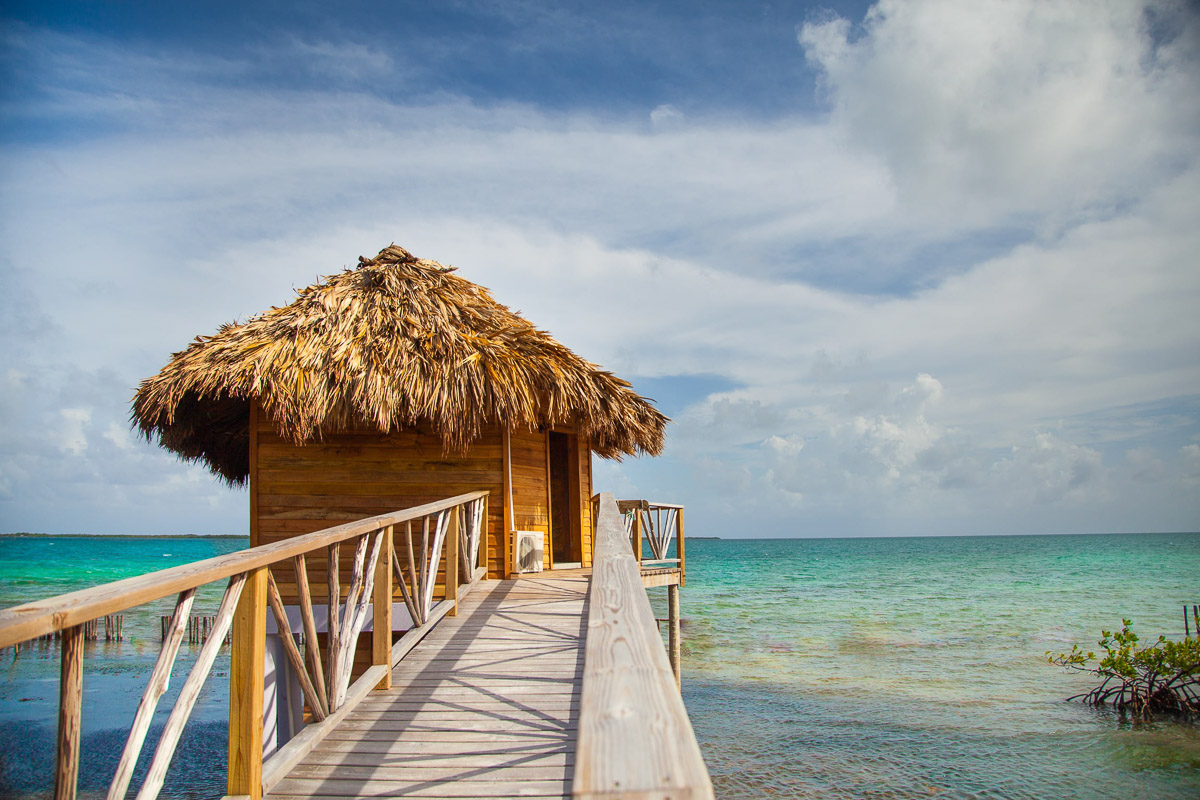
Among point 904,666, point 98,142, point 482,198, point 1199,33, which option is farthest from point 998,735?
point 1199,33

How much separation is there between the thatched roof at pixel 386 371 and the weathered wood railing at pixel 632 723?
5788mm

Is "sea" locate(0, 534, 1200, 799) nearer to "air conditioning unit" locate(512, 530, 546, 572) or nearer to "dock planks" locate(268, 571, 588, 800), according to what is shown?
"air conditioning unit" locate(512, 530, 546, 572)

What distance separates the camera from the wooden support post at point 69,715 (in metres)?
1.56

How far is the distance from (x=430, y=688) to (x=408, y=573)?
3.69 m

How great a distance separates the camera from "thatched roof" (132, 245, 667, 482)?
7.17 meters

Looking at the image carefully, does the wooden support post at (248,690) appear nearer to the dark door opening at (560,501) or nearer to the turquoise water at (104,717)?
the turquoise water at (104,717)

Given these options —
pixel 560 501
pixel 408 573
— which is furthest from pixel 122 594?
pixel 560 501

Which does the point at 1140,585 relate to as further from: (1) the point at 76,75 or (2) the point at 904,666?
(1) the point at 76,75

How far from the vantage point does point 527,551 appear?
814 centimetres

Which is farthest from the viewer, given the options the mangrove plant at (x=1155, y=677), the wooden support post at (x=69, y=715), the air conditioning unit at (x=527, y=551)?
the mangrove plant at (x=1155, y=677)

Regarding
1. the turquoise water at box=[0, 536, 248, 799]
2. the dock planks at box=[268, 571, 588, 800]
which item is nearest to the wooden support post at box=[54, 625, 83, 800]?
the dock planks at box=[268, 571, 588, 800]

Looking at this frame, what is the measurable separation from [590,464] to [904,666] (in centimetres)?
1116

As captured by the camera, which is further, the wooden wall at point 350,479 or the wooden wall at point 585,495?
the wooden wall at point 585,495

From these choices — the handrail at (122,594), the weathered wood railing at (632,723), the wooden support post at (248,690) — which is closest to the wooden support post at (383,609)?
the handrail at (122,594)
